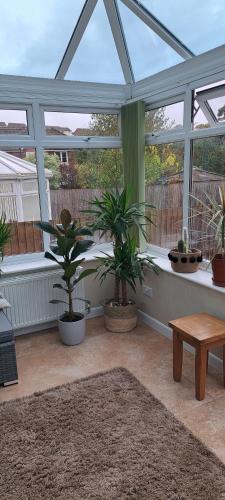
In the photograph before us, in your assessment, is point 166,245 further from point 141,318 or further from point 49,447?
point 49,447

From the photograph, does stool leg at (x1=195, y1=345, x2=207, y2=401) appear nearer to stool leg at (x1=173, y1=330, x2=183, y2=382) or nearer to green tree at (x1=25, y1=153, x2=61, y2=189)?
stool leg at (x1=173, y1=330, x2=183, y2=382)

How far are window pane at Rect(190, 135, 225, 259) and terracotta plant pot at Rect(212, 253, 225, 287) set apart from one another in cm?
42

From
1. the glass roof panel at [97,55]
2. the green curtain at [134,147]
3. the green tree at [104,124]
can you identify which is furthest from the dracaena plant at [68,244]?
the glass roof panel at [97,55]

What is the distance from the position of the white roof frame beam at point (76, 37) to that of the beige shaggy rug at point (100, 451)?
2.97 m

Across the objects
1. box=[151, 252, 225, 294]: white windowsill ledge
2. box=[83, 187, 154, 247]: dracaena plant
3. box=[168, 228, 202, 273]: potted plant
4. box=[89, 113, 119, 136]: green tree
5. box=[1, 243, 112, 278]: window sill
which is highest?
box=[89, 113, 119, 136]: green tree

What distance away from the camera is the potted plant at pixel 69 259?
2992mm

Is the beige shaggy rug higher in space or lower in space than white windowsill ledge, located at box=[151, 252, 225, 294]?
lower

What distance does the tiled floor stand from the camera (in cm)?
215

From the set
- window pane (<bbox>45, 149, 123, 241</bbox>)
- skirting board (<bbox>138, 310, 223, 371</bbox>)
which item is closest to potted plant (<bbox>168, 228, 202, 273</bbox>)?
skirting board (<bbox>138, 310, 223, 371</bbox>)

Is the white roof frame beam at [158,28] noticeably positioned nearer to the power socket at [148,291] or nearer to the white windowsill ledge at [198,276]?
the white windowsill ledge at [198,276]

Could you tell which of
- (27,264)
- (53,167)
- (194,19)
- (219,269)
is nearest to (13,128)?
(53,167)

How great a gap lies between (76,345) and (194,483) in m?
1.71

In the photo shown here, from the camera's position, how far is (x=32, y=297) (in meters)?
3.24

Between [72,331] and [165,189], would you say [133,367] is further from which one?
[165,189]
